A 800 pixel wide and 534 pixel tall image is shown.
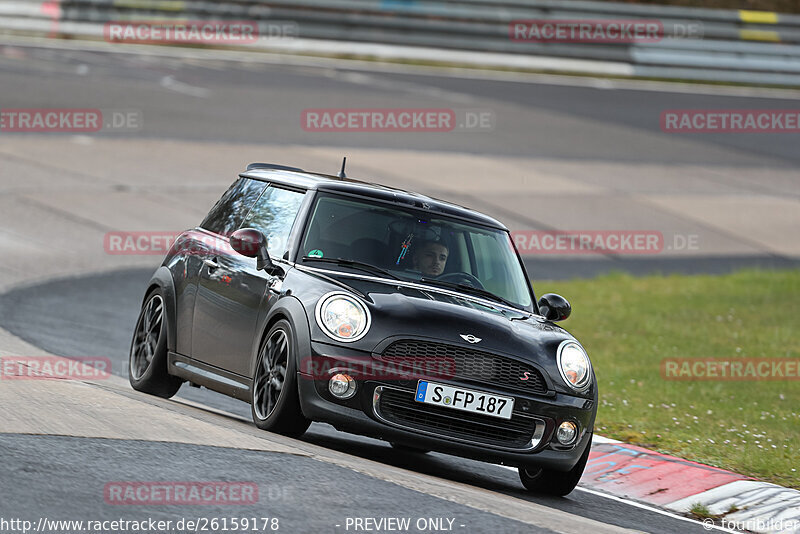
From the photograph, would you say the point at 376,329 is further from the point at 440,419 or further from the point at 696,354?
the point at 696,354

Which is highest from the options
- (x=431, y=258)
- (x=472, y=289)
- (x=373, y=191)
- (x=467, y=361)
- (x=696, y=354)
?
(x=373, y=191)

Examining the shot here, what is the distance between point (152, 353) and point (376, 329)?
2.50 m

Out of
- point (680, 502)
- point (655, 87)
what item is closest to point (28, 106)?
point (655, 87)

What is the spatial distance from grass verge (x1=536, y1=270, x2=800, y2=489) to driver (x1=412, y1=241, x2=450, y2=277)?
7.23 ft

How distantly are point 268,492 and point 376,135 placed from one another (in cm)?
1939

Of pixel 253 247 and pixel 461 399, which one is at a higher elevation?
pixel 253 247

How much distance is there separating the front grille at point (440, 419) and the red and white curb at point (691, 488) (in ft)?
4.16

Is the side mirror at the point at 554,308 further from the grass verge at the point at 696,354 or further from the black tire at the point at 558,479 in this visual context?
the grass verge at the point at 696,354

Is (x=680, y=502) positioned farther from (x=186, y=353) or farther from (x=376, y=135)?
(x=376, y=135)

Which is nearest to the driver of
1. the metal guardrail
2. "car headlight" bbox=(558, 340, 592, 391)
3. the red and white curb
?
"car headlight" bbox=(558, 340, 592, 391)

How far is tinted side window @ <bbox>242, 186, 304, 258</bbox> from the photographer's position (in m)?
8.17

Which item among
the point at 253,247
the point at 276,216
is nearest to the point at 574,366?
the point at 253,247

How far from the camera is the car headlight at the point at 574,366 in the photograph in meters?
7.37

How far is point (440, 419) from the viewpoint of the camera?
7086mm
